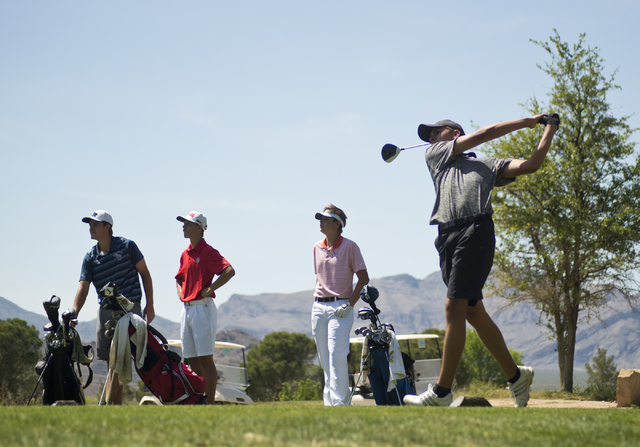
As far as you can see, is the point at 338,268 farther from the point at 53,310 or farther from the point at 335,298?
the point at 53,310

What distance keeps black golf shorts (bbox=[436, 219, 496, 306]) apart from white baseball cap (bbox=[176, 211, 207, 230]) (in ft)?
11.3

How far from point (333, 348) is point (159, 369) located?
1.84m

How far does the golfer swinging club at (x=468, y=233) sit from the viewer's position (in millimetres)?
4578

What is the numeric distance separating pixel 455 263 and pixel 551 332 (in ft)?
66.9

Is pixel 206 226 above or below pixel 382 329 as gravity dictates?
above

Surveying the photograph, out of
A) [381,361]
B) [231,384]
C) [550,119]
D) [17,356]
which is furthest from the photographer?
[17,356]

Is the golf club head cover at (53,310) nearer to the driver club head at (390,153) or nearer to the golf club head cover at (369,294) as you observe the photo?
the golf club head cover at (369,294)

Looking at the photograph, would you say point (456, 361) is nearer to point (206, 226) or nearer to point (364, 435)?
point (364, 435)

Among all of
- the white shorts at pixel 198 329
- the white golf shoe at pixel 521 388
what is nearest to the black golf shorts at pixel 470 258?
the white golf shoe at pixel 521 388

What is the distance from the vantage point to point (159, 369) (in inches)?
242

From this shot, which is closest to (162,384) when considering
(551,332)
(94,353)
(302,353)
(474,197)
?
(94,353)

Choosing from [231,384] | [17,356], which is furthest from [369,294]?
[17,356]

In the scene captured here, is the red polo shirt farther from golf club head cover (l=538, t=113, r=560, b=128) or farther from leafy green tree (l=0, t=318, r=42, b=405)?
leafy green tree (l=0, t=318, r=42, b=405)

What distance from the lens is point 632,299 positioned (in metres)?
21.9
